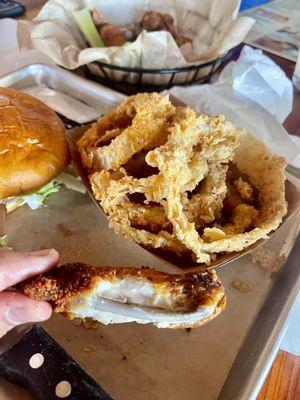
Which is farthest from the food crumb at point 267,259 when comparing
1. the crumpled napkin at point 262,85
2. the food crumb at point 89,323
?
the crumpled napkin at point 262,85

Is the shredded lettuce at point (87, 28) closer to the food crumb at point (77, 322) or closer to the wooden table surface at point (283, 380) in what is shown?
the food crumb at point (77, 322)

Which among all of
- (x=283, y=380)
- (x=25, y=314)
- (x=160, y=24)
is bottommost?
(x=283, y=380)

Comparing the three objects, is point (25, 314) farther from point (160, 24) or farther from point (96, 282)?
point (160, 24)

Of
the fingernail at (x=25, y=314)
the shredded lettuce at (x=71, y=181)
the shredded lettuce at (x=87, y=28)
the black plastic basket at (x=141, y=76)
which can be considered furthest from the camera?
the shredded lettuce at (x=87, y=28)

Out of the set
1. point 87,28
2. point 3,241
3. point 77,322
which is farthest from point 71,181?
point 87,28

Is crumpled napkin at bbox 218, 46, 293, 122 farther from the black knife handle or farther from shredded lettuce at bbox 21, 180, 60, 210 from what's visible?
the black knife handle

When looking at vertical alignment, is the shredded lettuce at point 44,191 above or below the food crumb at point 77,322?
above

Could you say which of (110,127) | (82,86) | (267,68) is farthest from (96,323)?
(267,68)
